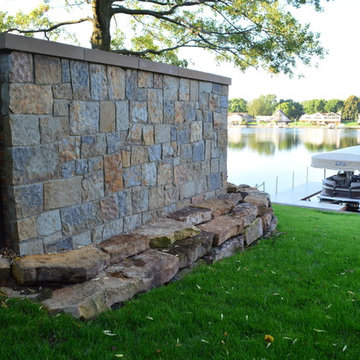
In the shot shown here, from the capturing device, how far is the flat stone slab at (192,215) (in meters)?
5.29

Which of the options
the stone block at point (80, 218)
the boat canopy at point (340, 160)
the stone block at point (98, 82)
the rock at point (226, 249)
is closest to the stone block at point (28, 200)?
the stone block at point (80, 218)

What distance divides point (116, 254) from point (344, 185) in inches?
566

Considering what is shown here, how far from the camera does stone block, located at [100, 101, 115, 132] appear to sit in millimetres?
4324

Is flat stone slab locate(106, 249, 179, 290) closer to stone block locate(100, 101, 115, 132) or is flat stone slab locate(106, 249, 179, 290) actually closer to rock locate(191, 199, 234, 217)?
stone block locate(100, 101, 115, 132)

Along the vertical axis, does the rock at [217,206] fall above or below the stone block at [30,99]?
below

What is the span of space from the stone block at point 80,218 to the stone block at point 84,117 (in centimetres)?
75

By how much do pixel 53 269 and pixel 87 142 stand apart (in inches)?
53.1

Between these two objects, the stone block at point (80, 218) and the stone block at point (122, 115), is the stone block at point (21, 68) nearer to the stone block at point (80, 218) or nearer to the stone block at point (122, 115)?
the stone block at point (122, 115)

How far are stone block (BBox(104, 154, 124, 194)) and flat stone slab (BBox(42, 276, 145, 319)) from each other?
1176mm

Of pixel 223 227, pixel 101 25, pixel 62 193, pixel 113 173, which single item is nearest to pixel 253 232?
pixel 223 227

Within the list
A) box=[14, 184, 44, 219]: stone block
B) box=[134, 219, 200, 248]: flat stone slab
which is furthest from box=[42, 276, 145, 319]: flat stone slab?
box=[134, 219, 200, 248]: flat stone slab

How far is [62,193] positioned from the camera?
12.9 ft

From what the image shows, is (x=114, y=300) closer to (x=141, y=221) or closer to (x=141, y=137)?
(x=141, y=221)

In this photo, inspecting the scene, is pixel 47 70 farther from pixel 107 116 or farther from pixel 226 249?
pixel 226 249
